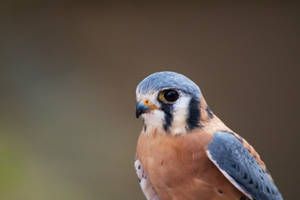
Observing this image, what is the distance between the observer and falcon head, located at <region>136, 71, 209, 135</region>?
4.32 ft

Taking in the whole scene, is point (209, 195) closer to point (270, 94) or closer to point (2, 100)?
point (270, 94)

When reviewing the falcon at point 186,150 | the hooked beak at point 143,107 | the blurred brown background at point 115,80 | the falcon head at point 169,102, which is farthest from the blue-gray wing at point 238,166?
the blurred brown background at point 115,80

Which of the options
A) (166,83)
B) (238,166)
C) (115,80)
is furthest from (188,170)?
(115,80)

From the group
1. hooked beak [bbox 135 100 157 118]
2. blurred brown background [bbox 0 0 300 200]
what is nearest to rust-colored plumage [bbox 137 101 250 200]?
hooked beak [bbox 135 100 157 118]

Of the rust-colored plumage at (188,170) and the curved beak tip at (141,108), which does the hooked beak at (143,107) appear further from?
the rust-colored plumage at (188,170)

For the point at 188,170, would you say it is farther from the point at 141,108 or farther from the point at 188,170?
the point at 141,108

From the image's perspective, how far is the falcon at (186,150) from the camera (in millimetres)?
1327

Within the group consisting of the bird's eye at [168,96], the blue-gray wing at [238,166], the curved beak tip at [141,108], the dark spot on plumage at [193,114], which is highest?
the bird's eye at [168,96]

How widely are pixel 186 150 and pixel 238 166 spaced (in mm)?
182

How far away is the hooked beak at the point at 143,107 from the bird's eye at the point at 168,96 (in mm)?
39

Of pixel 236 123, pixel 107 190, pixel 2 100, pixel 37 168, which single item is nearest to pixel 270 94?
pixel 236 123

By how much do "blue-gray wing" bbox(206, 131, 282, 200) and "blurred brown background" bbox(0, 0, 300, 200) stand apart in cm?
157

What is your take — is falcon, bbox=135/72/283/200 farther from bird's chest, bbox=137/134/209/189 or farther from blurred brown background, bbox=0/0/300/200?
blurred brown background, bbox=0/0/300/200

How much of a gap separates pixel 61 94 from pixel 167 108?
203 centimetres
